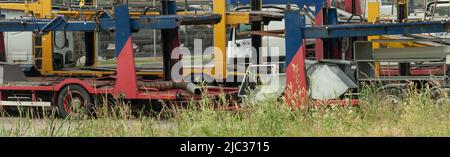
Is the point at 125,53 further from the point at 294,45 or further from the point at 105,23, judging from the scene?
the point at 294,45

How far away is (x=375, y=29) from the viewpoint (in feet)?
34.5

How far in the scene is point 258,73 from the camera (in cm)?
1202

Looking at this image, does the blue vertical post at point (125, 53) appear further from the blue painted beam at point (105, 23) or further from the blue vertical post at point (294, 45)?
the blue vertical post at point (294, 45)

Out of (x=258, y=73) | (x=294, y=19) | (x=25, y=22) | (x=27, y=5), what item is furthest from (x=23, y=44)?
(x=294, y=19)

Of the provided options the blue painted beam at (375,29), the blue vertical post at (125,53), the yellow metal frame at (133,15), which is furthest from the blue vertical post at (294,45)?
the blue vertical post at (125,53)

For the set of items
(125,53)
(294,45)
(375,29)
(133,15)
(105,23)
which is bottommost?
(125,53)

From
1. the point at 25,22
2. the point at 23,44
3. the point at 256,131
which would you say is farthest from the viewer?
the point at 23,44

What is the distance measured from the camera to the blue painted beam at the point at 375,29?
33.7 feet

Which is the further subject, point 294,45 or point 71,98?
point 71,98

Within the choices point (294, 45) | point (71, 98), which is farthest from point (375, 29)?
point (71, 98)

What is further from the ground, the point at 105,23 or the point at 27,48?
the point at 105,23

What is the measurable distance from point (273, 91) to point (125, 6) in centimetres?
319

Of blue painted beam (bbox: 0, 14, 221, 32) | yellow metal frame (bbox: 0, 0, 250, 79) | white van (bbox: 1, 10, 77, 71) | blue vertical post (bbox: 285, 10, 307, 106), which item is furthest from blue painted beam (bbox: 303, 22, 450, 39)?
white van (bbox: 1, 10, 77, 71)
